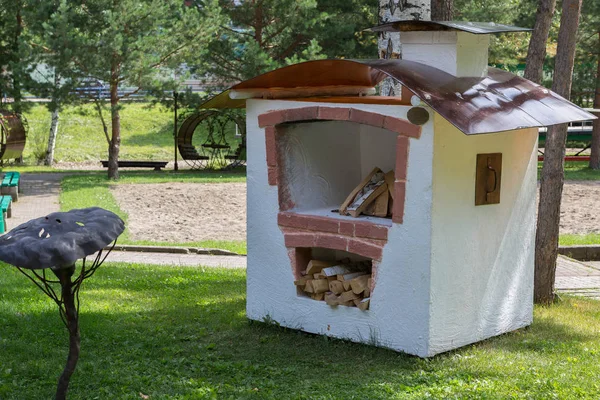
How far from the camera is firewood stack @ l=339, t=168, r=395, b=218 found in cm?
644

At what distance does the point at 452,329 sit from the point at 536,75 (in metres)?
3.15

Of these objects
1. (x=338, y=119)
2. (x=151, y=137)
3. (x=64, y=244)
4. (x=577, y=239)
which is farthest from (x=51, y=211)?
(x=151, y=137)

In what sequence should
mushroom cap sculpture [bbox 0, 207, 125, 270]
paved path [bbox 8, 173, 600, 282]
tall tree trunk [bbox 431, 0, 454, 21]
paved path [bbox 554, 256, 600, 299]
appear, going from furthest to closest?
1. paved path [bbox 8, 173, 600, 282]
2. paved path [bbox 554, 256, 600, 299]
3. tall tree trunk [bbox 431, 0, 454, 21]
4. mushroom cap sculpture [bbox 0, 207, 125, 270]

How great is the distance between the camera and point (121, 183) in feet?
66.7

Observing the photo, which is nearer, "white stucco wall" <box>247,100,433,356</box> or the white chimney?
"white stucco wall" <box>247,100,433,356</box>

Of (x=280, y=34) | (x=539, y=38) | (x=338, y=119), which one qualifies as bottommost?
(x=338, y=119)

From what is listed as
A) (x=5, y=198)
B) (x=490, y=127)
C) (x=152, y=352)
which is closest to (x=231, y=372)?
(x=152, y=352)

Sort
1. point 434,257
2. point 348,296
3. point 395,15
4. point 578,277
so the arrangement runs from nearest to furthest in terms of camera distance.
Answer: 1. point 434,257
2. point 348,296
3. point 395,15
4. point 578,277

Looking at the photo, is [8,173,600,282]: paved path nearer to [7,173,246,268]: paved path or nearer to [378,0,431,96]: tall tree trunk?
[7,173,246,268]: paved path

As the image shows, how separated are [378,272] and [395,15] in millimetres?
3858

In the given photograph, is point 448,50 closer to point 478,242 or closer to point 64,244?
point 478,242

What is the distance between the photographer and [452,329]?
6.14m

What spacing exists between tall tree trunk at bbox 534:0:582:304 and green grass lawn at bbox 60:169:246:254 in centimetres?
446

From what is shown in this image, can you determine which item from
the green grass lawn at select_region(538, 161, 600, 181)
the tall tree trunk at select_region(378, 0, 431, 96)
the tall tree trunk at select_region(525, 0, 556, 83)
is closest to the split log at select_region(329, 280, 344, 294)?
the tall tree trunk at select_region(525, 0, 556, 83)
